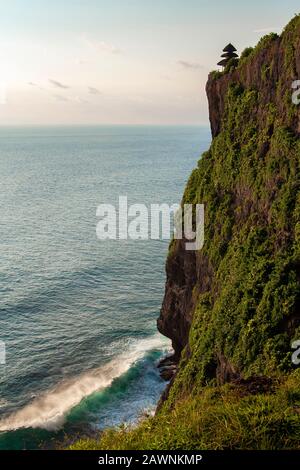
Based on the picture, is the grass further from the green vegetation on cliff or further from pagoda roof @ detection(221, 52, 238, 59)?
pagoda roof @ detection(221, 52, 238, 59)

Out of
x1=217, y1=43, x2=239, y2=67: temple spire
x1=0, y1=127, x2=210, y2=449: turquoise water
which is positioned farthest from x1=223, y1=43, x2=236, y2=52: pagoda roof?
x1=0, y1=127, x2=210, y2=449: turquoise water

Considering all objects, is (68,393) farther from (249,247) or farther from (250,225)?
(250,225)

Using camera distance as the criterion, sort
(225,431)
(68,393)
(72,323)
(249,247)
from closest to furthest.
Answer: (225,431)
(249,247)
(68,393)
(72,323)

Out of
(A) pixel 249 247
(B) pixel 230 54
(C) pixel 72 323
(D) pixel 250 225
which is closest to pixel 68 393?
(C) pixel 72 323

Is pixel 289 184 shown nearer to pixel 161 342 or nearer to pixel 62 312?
pixel 161 342

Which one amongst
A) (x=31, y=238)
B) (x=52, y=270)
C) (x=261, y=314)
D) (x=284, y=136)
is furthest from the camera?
(x=31, y=238)

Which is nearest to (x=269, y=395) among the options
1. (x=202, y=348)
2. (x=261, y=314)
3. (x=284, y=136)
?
(x=261, y=314)
